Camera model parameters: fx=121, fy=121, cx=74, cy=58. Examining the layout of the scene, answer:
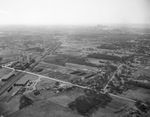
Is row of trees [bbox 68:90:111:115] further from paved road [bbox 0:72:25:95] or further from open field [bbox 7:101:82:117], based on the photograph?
paved road [bbox 0:72:25:95]

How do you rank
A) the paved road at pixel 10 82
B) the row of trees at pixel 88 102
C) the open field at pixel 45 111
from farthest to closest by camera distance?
1. the paved road at pixel 10 82
2. the row of trees at pixel 88 102
3. the open field at pixel 45 111

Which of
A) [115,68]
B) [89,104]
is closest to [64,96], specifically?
[89,104]

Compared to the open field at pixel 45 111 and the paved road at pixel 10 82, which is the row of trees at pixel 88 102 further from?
the paved road at pixel 10 82

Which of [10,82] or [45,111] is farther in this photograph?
[10,82]

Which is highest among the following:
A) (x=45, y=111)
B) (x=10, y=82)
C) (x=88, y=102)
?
(x=88, y=102)

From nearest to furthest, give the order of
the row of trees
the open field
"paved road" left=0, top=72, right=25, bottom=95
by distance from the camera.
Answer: the open field
the row of trees
"paved road" left=0, top=72, right=25, bottom=95

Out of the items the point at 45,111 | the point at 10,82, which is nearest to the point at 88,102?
the point at 45,111

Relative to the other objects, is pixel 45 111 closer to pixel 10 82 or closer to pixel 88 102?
pixel 88 102

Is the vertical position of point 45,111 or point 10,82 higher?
point 10,82

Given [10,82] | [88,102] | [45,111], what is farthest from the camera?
[10,82]

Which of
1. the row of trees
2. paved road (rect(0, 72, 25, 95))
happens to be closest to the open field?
the row of trees

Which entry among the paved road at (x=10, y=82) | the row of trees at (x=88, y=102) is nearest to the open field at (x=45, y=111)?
the row of trees at (x=88, y=102)

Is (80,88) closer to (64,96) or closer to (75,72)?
(64,96)
